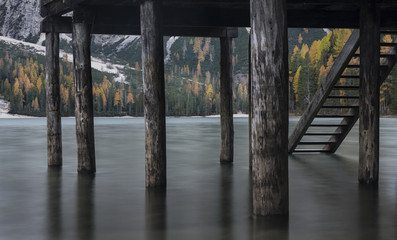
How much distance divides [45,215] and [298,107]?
435 ft

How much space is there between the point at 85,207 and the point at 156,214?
1537 mm

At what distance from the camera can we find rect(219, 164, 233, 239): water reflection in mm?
7669

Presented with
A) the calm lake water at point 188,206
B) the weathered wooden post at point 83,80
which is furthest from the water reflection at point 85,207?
the weathered wooden post at point 83,80

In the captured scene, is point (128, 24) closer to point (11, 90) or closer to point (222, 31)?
point (222, 31)

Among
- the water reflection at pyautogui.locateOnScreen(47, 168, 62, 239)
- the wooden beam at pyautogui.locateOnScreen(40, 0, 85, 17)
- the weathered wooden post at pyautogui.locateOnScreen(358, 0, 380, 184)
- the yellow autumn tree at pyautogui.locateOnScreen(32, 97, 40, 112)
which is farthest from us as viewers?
the yellow autumn tree at pyautogui.locateOnScreen(32, 97, 40, 112)

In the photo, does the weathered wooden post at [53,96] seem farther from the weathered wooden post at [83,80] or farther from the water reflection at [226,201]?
the water reflection at [226,201]

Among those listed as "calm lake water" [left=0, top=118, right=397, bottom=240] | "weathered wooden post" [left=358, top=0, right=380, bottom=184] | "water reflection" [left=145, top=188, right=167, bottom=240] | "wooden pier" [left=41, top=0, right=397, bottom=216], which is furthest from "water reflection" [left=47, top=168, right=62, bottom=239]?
"weathered wooden post" [left=358, top=0, right=380, bottom=184]

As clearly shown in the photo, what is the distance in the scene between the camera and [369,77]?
35.6 ft

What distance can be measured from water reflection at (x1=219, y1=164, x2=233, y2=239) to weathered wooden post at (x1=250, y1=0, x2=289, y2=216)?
0.79m

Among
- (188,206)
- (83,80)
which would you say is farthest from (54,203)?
(83,80)

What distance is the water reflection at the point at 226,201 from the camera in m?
7.67

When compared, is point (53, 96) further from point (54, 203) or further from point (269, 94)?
point (269, 94)

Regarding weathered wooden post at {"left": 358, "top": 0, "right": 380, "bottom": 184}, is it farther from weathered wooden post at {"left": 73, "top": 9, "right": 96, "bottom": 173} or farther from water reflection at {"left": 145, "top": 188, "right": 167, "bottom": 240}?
weathered wooden post at {"left": 73, "top": 9, "right": 96, "bottom": 173}

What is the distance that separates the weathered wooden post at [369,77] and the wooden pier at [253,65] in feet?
0.06
